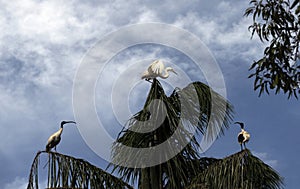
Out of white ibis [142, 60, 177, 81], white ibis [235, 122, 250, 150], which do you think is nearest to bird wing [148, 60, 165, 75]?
white ibis [142, 60, 177, 81]

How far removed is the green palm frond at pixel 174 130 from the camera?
908 cm

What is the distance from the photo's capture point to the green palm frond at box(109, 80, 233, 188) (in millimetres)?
9078

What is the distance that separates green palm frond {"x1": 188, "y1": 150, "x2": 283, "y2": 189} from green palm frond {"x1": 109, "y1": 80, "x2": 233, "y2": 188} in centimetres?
80

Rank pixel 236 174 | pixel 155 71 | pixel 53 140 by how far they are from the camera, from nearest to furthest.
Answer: pixel 236 174
pixel 53 140
pixel 155 71

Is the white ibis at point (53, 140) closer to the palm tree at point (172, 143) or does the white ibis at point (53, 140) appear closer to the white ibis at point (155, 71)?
the palm tree at point (172, 143)

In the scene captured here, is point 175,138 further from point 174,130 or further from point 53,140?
point 53,140

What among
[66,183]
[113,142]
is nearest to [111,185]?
[66,183]

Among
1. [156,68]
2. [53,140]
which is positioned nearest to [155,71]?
[156,68]

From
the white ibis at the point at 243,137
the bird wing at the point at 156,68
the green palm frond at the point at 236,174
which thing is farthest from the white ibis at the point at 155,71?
the green palm frond at the point at 236,174

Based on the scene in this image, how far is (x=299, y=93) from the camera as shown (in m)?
5.54

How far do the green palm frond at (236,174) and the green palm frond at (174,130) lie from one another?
31.5 inches

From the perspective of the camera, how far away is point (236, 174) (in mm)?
7742

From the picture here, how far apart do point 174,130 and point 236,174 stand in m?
1.63

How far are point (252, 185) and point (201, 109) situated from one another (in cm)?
196
